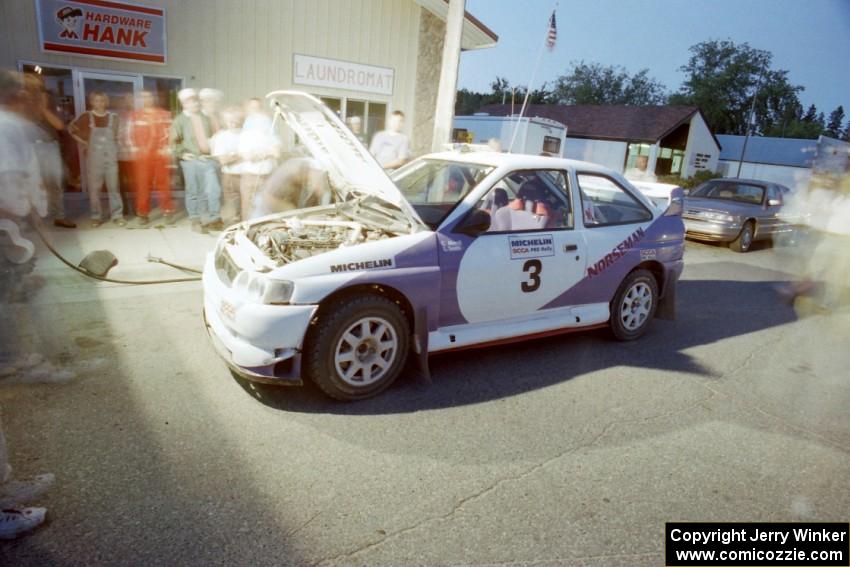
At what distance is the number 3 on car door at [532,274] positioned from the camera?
4.60 metres

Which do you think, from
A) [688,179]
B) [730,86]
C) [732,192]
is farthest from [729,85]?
[732,192]

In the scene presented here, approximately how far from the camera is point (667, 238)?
225 inches

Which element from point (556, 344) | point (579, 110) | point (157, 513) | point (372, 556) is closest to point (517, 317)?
point (556, 344)

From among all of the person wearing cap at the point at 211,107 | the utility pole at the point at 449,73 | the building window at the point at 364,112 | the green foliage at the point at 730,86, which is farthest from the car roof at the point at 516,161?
the green foliage at the point at 730,86

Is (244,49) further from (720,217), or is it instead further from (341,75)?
(720,217)

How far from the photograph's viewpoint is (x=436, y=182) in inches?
206

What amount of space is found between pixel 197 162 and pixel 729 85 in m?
78.6

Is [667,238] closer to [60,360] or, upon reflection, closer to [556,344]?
[556,344]

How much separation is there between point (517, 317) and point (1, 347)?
13.0 ft

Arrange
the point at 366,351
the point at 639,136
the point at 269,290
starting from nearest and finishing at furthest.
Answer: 1. the point at 269,290
2. the point at 366,351
3. the point at 639,136

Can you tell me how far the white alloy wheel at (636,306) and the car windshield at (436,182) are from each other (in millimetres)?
1921

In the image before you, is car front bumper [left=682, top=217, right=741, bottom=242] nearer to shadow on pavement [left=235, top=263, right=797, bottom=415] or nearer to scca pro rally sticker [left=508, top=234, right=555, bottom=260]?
shadow on pavement [left=235, top=263, right=797, bottom=415]

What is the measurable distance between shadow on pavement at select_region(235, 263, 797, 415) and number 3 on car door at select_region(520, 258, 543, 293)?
694 mm

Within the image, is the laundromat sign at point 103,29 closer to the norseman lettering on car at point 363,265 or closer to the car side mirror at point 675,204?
the norseman lettering on car at point 363,265
